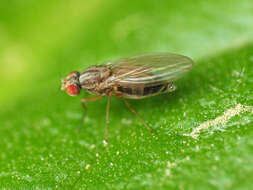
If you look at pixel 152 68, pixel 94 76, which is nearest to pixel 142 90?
pixel 152 68

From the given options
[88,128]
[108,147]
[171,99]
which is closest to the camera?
[108,147]

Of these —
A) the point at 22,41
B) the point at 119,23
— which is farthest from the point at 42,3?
the point at 119,23

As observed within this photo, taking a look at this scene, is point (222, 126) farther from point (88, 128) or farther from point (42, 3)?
point (42, 3)

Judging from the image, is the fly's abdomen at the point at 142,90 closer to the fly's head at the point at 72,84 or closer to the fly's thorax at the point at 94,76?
the fly's thorax at the point at 94,76

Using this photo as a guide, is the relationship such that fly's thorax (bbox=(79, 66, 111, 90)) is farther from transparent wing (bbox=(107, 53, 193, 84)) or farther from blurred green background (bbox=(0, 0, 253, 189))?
blurred green background (bbox=(0, 0, 253, 189))

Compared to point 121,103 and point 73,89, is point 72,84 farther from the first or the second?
point 121,103

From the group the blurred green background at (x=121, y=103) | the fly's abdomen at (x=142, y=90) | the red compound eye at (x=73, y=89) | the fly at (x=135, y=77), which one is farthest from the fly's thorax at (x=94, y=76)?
the blurred green background at (x=121, y=103)

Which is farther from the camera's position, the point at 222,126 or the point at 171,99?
the point at 171,99
